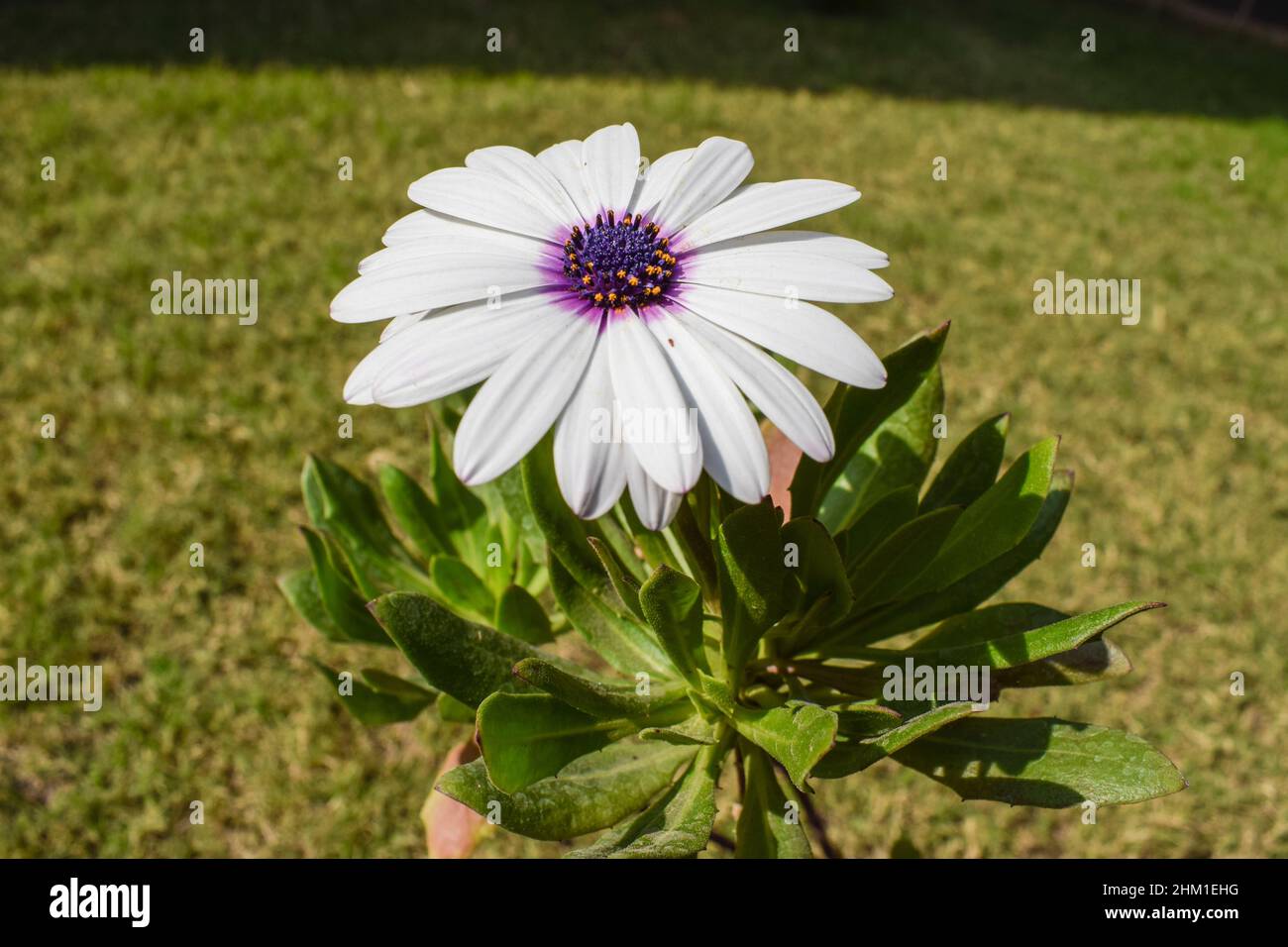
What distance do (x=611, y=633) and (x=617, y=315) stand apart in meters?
0.67

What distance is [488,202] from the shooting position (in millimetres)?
1145

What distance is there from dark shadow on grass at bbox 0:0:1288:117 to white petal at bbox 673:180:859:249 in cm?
541

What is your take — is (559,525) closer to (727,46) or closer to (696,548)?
(696,548)

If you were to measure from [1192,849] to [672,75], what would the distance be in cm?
583

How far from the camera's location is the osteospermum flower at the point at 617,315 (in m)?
0.91

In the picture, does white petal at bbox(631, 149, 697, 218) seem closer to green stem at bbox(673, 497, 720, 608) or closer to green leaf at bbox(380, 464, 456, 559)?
green stem at bbox(673, 497, 720, 608)

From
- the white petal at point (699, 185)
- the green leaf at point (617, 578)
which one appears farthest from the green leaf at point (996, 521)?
the white petal at point (699, 185)

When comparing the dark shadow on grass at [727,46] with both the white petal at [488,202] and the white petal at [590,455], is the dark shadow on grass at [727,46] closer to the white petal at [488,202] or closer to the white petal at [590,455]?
the white petal at [488,202]

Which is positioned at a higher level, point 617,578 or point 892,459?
point 892,459
